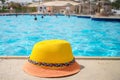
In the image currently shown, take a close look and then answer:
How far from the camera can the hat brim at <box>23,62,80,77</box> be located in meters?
4.58

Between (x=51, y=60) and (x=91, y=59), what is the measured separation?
4.98 ft

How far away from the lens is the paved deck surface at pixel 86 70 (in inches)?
175

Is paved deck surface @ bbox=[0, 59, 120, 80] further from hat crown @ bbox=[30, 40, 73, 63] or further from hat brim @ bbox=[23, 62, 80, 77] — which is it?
hat crown @ bbox=[30, 40, 73, 63]

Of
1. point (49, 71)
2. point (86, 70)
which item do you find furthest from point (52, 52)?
point (86, 70)

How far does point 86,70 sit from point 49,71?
0.81 m

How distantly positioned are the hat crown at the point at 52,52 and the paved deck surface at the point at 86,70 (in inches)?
17.1

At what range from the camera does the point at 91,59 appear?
590 cm

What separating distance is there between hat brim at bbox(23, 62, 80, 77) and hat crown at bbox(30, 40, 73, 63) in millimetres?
161

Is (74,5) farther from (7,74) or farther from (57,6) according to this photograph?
(7,74)

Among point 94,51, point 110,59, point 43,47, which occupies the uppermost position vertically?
point 43,47

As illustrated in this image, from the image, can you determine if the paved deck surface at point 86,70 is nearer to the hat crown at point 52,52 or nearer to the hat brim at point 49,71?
the hat brim at point 49,71

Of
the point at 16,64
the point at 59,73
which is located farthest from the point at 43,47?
the point at 16,64

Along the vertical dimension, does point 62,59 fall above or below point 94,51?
above

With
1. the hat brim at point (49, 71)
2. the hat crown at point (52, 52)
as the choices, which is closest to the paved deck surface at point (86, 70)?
the hat brim at point (49, 71)
